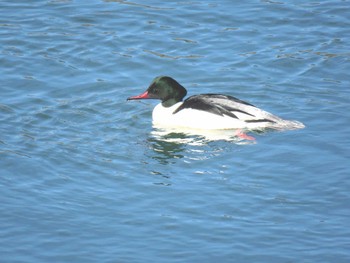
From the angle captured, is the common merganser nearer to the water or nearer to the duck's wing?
the duck's wing

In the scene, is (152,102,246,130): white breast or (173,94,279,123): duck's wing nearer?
(173,94,279,123): duck's wing

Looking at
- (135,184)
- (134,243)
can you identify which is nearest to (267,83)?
(135,184)

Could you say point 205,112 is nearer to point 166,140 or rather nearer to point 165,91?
point 166,140

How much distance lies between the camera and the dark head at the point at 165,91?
16.1 m

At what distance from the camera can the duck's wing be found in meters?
15.2

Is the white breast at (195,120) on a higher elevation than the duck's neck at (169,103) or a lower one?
lower

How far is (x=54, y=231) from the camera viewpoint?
37.8ft

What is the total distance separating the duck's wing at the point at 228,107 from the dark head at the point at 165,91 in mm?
449

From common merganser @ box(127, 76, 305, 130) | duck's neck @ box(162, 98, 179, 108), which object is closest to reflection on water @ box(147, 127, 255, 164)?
common merganser @ box(127, 76, 305, 130)

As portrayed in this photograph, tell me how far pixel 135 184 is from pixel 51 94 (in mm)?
4134

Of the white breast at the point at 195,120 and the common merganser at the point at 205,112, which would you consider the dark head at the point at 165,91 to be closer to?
the common merganser at the point at 205,112

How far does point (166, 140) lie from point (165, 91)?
1404 mm

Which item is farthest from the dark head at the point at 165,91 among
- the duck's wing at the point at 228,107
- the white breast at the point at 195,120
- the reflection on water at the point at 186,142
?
the reflection on water at the point at 186,142

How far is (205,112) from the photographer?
50.9 ft
